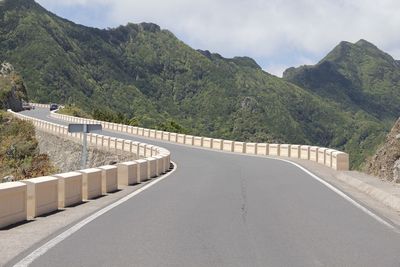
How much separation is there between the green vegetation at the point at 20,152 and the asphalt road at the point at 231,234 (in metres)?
30.2

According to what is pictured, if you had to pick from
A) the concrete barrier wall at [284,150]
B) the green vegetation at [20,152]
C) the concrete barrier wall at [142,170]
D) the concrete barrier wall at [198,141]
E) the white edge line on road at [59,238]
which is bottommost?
the green vegetation at [20,152]

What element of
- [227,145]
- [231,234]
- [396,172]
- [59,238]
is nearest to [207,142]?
[227,145]

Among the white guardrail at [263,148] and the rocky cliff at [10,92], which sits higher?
the rocky cliff at [10,92]

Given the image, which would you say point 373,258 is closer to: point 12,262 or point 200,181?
point 12,262

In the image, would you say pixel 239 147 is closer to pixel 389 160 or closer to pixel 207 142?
pixel 207 142

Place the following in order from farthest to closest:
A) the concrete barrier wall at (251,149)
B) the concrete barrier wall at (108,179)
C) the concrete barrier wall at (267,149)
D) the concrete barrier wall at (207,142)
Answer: the concrete barrier wall at (207,142) < the concrete barrier wall at (251,149) < the concrete barrier wall at (267,149) < the concrete barrier wall at (108,179)

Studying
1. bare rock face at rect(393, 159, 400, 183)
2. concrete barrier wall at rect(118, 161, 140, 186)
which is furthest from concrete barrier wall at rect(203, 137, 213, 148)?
bare rock face at rect(393, 159, 400, 183)

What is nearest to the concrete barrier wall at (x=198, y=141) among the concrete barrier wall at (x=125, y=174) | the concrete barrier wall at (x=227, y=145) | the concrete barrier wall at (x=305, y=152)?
the concrete barrier wall at (x=227, y=145)

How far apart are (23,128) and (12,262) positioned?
60954 millimetres

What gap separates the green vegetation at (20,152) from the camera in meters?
48.0

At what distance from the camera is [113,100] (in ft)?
604

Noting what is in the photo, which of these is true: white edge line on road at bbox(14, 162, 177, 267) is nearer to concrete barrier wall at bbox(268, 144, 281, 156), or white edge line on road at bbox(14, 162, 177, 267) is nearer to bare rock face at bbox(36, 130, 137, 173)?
bare rock face at bbox(36, 130, 137, 173)

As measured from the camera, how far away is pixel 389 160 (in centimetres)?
2125

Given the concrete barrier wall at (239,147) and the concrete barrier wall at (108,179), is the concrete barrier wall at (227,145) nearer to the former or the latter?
the concrete barrier wall at (239,147)
